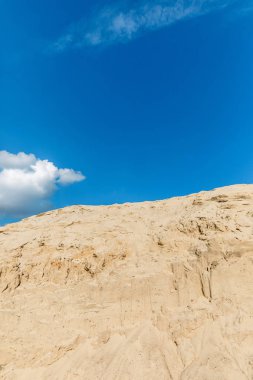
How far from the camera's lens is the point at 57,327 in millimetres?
11859

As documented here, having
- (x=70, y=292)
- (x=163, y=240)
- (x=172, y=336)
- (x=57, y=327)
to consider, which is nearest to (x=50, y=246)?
(x=70, y=292)

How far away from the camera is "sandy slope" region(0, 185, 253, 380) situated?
1020 centimetres

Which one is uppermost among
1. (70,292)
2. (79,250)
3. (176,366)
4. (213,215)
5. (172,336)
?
(213,215)

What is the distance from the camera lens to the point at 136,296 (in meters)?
12.2

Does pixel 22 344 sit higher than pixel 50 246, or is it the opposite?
pixel 50 246

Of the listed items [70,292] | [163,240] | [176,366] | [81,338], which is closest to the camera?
[176,366]

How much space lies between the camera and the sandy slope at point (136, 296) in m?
10.2

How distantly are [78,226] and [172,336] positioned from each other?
7056mm

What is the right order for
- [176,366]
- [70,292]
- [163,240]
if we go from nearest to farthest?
[176,366]
[70,292]
[163,240]

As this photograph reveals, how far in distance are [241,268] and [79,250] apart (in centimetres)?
627

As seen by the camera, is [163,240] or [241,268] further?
[163,240]

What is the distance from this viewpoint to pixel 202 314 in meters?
11.0

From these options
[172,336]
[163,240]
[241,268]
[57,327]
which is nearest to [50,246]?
[57,327]

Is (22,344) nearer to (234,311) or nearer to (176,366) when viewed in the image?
(176,366)
